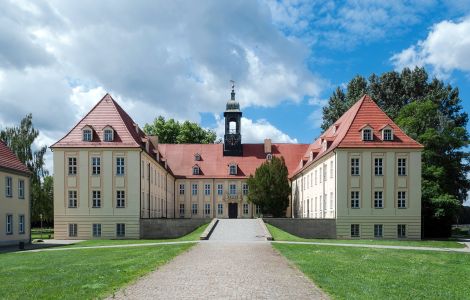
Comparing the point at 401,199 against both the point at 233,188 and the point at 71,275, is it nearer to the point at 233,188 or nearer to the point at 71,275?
the point at 233,188

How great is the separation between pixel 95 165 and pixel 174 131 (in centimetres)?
3407

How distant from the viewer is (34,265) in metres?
20.0

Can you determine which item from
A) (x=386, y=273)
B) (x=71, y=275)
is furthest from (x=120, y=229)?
(x=386, y=273)

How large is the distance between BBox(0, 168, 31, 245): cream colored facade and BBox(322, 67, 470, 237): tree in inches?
1259

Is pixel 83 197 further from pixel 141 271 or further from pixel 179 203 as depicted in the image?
pixel 141 271

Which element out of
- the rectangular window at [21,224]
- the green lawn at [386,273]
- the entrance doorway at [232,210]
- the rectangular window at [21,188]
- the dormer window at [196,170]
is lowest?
the entrance doorway at [232,210]

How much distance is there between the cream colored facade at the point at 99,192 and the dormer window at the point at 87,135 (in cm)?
92

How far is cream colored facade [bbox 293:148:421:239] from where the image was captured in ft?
137

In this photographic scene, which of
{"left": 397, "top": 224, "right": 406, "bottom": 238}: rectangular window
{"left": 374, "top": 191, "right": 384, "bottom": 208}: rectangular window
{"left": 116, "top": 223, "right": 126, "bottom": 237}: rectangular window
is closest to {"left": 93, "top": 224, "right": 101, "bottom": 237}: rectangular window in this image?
{"left": 116, "top": 223, "right": 126, "bottom": 237}: rectangular window

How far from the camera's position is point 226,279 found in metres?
14.6

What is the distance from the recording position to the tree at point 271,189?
2167 inches

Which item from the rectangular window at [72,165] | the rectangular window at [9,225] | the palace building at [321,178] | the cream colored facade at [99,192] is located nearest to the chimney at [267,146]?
the palace building at [321,178]

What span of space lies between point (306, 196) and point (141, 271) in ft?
128

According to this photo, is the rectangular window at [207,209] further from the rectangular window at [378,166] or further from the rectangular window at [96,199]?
the rectangular window at [378,166]
